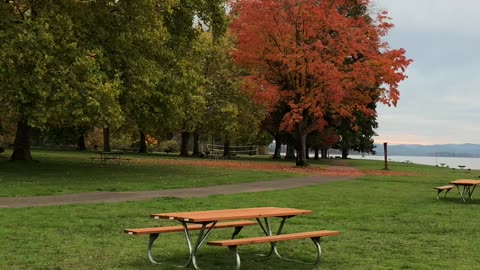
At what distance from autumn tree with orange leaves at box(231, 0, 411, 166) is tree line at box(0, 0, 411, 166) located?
0.21ft

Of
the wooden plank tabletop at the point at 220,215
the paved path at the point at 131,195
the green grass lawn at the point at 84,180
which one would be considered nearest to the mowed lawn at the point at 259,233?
the wooden plank tabletop at the point at 220,215

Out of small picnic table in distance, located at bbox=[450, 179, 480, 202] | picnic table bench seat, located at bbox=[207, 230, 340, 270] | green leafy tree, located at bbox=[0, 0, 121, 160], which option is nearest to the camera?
picnic table bench seat, located at bbox=[207, 230, 340, 270]

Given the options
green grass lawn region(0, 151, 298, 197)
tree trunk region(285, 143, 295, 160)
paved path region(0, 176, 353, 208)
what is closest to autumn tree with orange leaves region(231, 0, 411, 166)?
green grass lawn region(0, 151, 298, 197)

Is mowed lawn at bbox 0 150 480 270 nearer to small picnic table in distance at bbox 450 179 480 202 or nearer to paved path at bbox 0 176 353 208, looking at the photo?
small picnic table in distance at bbox 450 179 480 202

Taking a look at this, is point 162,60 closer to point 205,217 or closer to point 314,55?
point 314,55

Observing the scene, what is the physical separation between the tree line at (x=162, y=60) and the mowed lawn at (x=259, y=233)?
7395mm

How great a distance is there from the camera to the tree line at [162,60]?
758 inches

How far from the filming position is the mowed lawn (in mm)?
7297

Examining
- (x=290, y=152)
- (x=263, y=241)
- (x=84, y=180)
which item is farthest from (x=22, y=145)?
(x=290, y=152)

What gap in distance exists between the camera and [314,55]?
30328 millimetres

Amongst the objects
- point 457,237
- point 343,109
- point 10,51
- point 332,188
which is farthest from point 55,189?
point 343,109

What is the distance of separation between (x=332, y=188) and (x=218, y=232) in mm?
10424

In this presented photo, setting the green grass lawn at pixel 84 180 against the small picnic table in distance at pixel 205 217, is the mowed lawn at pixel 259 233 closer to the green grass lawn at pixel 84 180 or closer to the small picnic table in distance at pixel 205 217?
the small picnic table in distance at pixel 205 217

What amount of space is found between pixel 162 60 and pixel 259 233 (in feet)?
53.0
